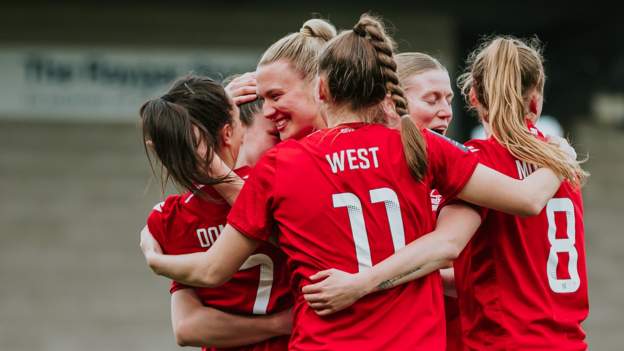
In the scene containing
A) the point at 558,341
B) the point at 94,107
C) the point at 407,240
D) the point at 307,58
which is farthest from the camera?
the point at 94,107

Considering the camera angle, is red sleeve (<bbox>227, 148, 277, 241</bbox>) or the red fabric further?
the red fabric

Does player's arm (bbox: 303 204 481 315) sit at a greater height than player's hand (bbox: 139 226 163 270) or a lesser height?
greater

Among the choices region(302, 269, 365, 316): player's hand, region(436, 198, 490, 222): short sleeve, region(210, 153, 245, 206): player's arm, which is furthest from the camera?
region(210, 153, 245, 206): player's arm

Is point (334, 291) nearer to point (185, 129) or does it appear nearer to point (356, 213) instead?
point (356, 213)

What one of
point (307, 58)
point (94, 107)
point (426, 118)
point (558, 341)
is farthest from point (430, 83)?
point (94, 107)

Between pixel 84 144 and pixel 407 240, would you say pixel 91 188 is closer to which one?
pixel 84 144

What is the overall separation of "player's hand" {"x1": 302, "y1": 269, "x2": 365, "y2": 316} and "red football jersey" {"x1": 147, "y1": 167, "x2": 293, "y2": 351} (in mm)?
423

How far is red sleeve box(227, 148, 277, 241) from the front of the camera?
266cm

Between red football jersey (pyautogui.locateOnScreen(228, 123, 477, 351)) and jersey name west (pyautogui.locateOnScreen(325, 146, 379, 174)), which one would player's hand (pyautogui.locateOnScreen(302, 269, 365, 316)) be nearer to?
red football jersey (pyautogui.locateOnScreen(228, 123, 477, 351))

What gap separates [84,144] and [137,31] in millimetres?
1231

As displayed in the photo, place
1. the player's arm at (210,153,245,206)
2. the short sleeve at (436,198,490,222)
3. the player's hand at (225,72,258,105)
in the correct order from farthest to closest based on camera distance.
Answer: the player's hand at (225,72,258,105) → the player's arm at (210,153,245,206) → the short sleeve at (436,198,490,222)

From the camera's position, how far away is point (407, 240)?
2.63m

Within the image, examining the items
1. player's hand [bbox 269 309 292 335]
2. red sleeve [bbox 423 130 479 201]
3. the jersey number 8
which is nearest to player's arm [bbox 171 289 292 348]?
player's hand [bbox 269 309 292 335]

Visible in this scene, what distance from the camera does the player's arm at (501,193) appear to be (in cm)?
268
